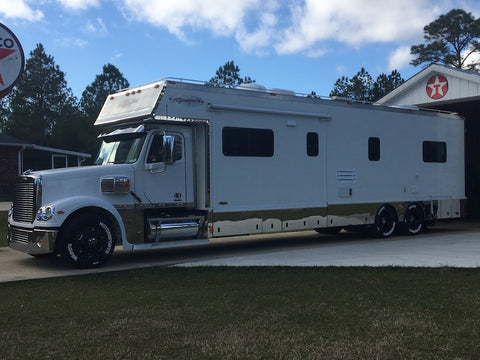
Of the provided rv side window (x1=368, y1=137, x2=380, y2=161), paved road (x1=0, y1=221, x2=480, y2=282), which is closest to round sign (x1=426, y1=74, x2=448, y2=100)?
rv side window (x1=368, y1=137, x2=380, y2=161)

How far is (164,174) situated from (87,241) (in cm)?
192

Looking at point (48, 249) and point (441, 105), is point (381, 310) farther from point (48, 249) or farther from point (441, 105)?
point (441, 105)

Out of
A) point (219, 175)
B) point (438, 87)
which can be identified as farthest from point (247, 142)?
point (438, 87)

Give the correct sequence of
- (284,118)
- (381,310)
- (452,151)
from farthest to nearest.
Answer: (452,151) → (284,118) → (381,310)

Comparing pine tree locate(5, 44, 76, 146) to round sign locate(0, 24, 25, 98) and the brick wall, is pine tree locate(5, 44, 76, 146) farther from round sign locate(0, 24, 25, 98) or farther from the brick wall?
round sign locate(0, 24, 25, 98)

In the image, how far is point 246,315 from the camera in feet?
18.1

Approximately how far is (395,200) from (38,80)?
44503mm

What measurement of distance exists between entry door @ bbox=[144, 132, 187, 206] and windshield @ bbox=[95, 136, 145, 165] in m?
0.24

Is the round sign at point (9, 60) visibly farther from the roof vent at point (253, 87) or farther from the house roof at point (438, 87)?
the house roof at point (438, 87)

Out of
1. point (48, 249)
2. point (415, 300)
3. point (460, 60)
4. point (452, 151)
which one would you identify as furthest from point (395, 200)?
point (460, 60)

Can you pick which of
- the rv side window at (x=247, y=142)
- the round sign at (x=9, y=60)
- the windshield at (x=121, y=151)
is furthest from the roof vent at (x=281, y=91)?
the round sign at (x=9, y=60)

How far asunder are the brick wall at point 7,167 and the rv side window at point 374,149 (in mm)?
22556

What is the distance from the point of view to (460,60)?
47.2 metres

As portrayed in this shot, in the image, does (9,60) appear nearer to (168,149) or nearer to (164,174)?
(168,149)
